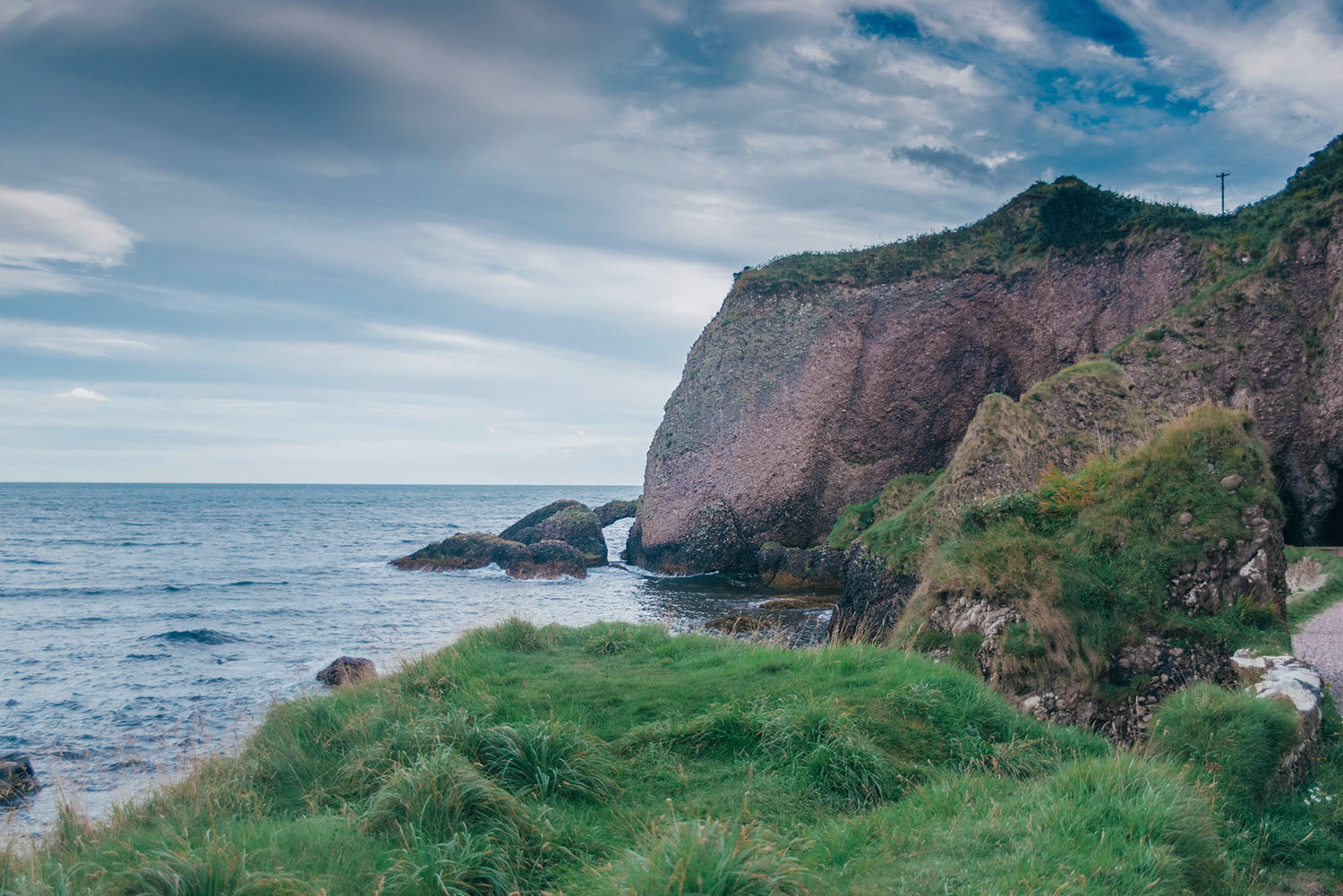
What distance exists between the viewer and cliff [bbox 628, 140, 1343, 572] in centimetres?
2978

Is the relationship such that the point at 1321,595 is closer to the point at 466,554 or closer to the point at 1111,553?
the point at 1111,553

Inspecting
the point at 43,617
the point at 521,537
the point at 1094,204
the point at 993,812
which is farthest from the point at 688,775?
the point at 521,537

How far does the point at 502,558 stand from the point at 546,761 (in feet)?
102

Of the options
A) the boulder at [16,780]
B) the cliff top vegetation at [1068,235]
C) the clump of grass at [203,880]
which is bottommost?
the boulder at [16,780]

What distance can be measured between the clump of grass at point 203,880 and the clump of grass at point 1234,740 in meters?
7.25

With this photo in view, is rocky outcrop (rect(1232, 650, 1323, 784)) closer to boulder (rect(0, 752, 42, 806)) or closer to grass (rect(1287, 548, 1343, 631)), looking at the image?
grass (rect(1287, 548, 1343, 631))

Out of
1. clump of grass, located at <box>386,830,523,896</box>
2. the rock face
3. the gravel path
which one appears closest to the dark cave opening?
the gravel path

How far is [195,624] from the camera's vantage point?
23.3 m

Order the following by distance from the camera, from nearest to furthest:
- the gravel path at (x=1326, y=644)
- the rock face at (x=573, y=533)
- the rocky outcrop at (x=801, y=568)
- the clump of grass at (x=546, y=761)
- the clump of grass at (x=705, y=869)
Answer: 1. the clump of grass at (x=705, y=869)
2. the clump of grass at (x=546, y=761)
3. the gravel path at (x=1326, y=644)
4. the rocky outcrop at (x=801, y=568)
5. the rock face at (x=573, y=533)

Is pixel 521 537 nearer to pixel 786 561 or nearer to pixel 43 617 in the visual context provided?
pixel 786 561

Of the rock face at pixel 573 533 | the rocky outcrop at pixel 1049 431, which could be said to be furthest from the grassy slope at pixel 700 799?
the rock face at pixel 573 533

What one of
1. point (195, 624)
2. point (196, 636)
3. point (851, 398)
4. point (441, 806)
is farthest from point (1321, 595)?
point (195, 624)

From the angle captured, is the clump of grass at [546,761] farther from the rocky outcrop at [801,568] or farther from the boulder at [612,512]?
the boulder at [612,512]

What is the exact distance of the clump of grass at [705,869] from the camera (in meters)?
3.63
